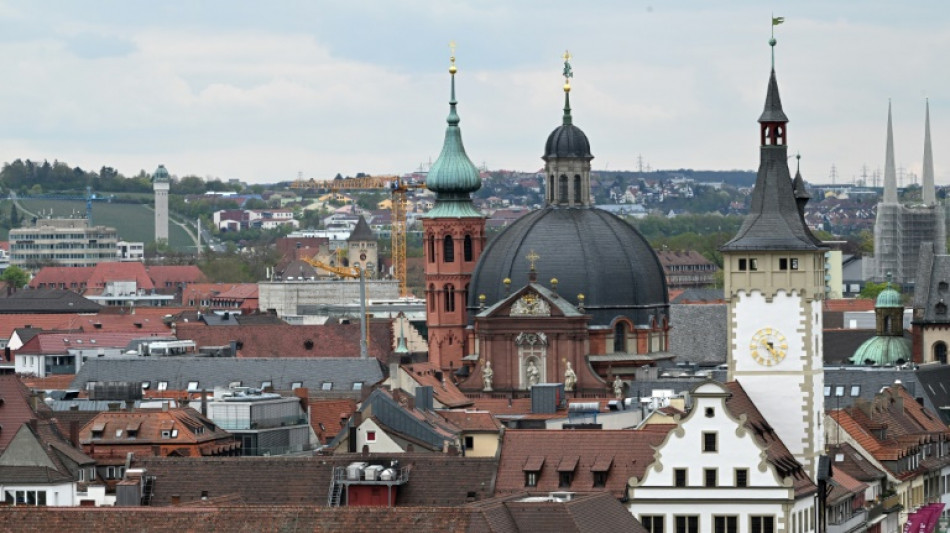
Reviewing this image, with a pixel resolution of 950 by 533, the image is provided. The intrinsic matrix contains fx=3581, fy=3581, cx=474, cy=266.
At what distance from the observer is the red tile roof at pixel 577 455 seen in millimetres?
101625

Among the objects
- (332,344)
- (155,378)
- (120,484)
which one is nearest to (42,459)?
(120,484)

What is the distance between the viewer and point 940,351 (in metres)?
182

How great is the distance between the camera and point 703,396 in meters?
100

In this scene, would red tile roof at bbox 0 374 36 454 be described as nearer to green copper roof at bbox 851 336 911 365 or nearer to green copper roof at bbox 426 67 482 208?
Result: green copper roof at bbox 426 67 482 208

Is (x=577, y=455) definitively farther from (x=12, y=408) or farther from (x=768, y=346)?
(x=12, y=408)

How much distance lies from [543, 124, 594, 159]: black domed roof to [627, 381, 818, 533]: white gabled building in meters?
64.7

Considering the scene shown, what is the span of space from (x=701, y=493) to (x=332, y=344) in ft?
297

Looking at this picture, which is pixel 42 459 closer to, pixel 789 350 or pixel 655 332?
pixel 789 350

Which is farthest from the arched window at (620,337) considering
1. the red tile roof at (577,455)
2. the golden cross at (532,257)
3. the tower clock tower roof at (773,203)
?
the red tile roof at (577,455)

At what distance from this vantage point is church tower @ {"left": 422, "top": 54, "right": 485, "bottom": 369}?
169125mm

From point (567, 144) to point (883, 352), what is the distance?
25.6 m

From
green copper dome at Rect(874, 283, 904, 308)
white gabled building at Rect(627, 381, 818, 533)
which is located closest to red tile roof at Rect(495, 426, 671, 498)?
white gabled building at Rect(627, 381, 818, 533)

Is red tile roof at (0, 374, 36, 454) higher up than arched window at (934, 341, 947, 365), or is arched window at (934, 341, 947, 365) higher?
red tile roof at (0, 374, 36, 454)

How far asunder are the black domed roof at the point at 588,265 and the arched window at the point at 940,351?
24.0 metres
